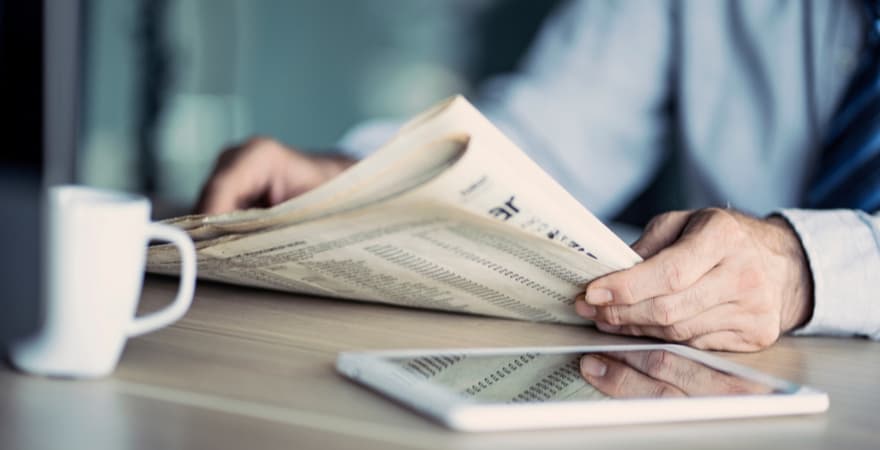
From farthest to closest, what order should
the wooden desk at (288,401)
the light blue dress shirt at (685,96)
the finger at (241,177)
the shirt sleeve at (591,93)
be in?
1. the shirt sleeve at (591,93)
2. the light blue dress shirt at (685,96)
3. the finger at (241,177)
4. the wooden desk at (288,401)

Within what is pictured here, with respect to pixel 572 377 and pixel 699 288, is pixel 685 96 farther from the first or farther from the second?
pixel 572 377

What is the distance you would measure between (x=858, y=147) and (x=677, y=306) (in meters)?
0.52

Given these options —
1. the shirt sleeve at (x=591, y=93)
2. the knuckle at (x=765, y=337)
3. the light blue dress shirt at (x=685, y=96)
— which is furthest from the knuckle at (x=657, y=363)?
the shirt sleeve at (x=591, y=93)

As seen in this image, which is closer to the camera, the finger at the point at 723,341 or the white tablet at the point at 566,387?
the white tablet at the point at 566,387

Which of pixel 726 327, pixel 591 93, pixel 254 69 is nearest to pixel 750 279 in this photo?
pixel 726 327

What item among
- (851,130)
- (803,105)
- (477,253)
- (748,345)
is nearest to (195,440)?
(477,253)

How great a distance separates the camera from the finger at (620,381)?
429 millimetres

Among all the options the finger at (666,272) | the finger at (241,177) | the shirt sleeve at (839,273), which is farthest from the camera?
the finger at (241,177)

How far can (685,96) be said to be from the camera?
54.1 inches

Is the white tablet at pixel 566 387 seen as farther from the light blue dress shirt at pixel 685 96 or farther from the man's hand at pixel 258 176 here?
the light blue dress shirt at pixel 685 96

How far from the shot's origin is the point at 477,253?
546 mm

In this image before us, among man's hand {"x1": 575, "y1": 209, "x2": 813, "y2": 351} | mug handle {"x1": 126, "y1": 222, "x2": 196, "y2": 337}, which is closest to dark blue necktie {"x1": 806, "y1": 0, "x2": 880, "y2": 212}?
man's hand {"x1": 575, "y1": 209, "x2": 813, "y2": 351}

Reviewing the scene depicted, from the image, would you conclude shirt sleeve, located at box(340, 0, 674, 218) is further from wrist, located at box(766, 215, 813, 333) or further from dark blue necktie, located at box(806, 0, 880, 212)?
wrist, located at box(766, 215, 813, 333)

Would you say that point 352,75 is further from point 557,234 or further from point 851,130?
point 557,234
